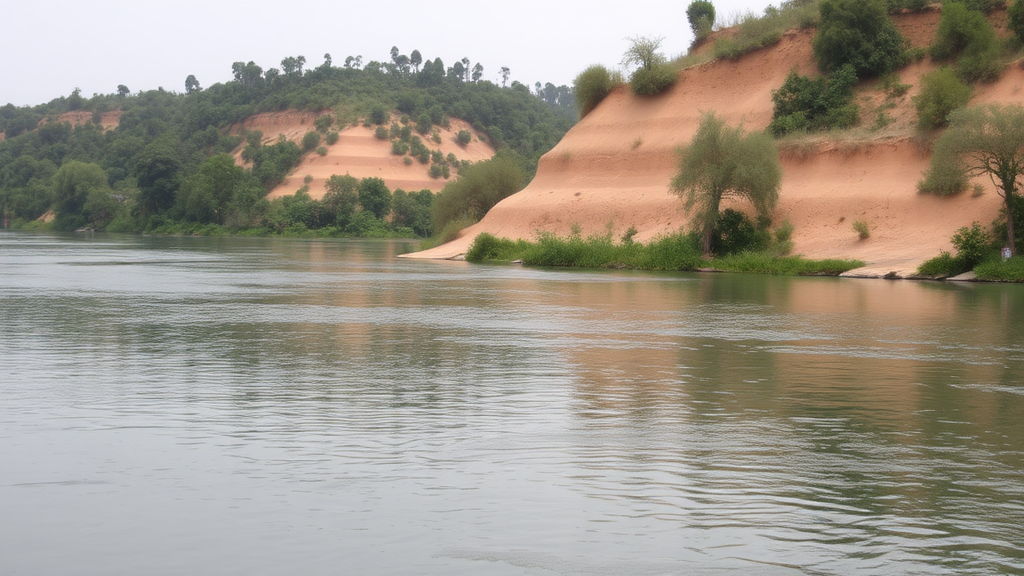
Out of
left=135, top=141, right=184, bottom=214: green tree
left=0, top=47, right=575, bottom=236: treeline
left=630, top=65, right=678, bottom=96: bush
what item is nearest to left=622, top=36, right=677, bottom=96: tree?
left=630, top=65, right=678, bottom=96: bush

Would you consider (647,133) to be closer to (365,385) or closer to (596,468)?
(365,385)

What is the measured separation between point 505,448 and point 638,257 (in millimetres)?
49690

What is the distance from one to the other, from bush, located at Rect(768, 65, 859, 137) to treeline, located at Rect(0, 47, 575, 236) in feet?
211

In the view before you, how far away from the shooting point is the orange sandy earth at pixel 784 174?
177 ft

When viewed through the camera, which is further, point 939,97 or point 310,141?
point 310,141

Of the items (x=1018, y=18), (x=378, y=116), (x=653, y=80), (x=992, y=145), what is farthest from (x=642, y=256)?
(x=378, y=116)

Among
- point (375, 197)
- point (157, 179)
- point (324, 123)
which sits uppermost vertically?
point (324, 123)

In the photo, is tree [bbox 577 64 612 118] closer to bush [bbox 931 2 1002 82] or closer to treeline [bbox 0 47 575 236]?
bush [bbox 931 2 1002 82]

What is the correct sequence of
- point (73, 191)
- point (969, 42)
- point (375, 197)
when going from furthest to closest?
point (73, 191)
point (375, 197)
point (969, 42)

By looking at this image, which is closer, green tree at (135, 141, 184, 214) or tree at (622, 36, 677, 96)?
tree at (622, 36, 677, 96)

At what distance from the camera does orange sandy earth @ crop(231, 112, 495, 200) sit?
15688 cm

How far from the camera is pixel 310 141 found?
163000 mm

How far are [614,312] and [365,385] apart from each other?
46.5 ft

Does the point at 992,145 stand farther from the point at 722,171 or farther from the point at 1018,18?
the point at 1018,18
